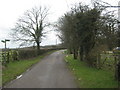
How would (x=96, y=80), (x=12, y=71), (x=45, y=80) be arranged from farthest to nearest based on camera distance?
(x=12, y=71) < (x=45, y=80) < (x=96, y=80)

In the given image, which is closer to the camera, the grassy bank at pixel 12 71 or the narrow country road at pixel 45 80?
the narrow country road at pixel 45 80

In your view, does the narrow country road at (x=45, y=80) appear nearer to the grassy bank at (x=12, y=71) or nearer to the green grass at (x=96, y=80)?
the green grass at (x=96, y=80)

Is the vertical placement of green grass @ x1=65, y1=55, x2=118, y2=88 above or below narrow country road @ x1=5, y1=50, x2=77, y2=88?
above

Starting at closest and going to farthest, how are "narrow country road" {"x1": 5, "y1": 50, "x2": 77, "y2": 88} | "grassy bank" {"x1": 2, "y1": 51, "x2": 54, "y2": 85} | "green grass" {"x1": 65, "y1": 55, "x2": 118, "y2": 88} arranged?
"green grass" {"x1": 65, "y1": 55, "x2": 118, "y2": 88} → "narrow country road" {"x1": 5, "y1": 50, "x2": 77, "y2": 88} → "grassy bank" {"x1": 2, "y1": 51, "x2": 54, "y2": 85}

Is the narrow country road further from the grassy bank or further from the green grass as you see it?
the grassy bank

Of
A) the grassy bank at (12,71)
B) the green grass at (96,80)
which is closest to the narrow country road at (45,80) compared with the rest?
the green grass at (96,80)

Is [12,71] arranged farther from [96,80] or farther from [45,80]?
[96,80]

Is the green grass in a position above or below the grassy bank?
above

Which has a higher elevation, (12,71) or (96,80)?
(96,80)

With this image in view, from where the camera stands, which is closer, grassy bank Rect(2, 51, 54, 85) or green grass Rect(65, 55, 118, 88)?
green grass Rect(65, 55, 118, 88)

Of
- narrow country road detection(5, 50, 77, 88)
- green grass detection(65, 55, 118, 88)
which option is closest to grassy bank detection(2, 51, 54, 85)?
narrow country road detection(5, 50, 77, 88)

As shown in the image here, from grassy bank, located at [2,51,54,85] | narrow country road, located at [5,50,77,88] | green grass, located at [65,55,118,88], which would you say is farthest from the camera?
grassy bank, located at [2,51,54,85]

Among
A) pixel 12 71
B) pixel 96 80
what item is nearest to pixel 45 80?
pixel 96 80

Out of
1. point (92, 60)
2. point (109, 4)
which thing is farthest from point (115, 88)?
point (92, 60)
